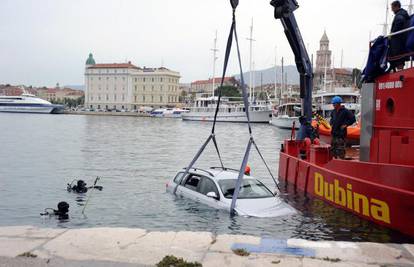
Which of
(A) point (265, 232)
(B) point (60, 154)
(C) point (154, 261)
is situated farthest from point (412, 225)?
(B) point (60, 154)

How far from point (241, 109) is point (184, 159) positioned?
3054 inches

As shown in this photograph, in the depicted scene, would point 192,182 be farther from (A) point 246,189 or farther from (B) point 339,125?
(B) point 339,125

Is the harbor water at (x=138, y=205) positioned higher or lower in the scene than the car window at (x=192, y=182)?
lower

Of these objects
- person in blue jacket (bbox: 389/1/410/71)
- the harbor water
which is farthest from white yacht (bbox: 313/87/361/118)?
person in blue jacket (bbox: 389/1/410/71)

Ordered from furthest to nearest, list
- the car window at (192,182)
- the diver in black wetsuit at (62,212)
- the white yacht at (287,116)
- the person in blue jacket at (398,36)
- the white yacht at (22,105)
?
the white yacht at (22,105) < the white yacht at (287,116) < the car window at (192,182) < the diver in black wetsuit at (62,212) < the person in blue jacket at (398,36)

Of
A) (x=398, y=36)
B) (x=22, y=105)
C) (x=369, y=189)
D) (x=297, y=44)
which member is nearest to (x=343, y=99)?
(x=297, y=44)

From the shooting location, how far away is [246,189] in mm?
13758

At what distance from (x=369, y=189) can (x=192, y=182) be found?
5.33 meters

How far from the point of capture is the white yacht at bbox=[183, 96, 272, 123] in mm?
106250

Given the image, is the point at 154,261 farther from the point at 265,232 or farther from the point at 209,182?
the point at 209,182

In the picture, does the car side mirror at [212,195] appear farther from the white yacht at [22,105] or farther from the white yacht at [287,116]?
the white yacht at [22,105]

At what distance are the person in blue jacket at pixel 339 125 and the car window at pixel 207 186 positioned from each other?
448 cm

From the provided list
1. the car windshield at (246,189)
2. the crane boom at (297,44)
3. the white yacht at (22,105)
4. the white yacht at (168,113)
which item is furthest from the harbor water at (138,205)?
the white yacht at (22,105)

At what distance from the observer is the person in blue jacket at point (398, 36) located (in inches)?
476
